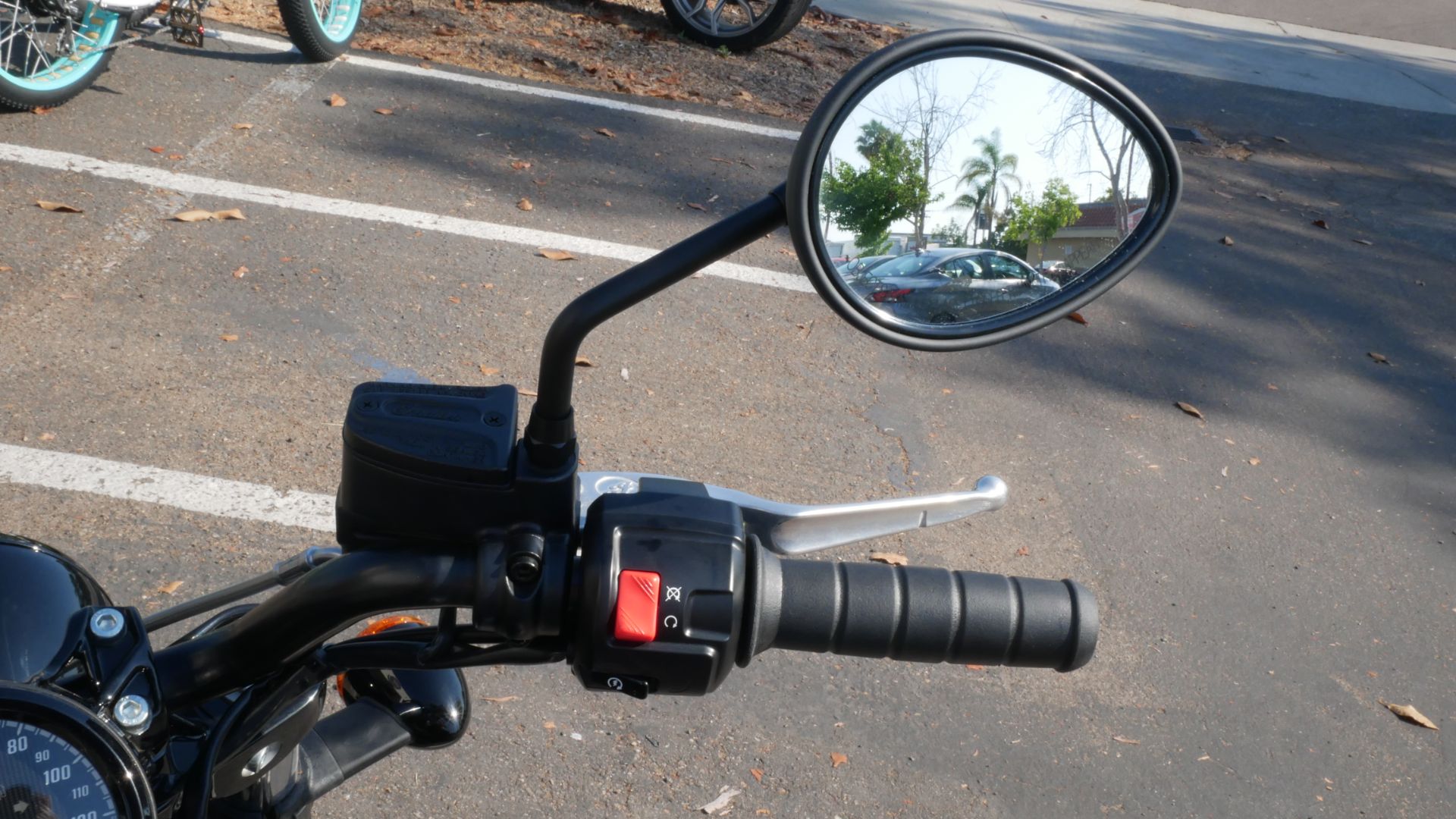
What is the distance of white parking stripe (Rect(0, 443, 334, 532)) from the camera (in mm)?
3238

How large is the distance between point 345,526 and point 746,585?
39cm

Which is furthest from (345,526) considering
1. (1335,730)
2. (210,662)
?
(1335,730)

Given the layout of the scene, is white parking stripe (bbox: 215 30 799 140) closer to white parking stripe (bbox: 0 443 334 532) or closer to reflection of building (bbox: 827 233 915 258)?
white parking stripe (bbox: 0 443 334 532)

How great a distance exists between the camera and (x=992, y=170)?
140cm

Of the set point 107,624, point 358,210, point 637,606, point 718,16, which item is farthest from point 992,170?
point 718,16

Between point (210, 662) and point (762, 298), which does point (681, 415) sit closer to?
point (762, 298)

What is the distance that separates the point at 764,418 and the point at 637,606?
125 inches

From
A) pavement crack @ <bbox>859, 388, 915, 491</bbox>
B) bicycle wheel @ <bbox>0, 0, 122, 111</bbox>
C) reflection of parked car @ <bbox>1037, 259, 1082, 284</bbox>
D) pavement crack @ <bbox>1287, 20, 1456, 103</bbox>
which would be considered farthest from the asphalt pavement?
pavement crack @ <bbox>1287, 20, 1456, 103</bbox>

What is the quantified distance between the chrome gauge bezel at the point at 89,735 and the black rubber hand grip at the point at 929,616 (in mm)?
523

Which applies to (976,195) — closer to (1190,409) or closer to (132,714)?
(132,714)

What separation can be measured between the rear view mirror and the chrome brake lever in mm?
171

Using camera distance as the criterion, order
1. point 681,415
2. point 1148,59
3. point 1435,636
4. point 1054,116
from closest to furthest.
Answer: point 1054,116, point 1435,636, point 681,415, point 1148,59

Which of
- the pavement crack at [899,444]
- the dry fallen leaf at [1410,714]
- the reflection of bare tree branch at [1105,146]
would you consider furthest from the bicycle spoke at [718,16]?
the reflection of bare tree branch at [1105,146]

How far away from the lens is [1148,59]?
9719 millimetres
